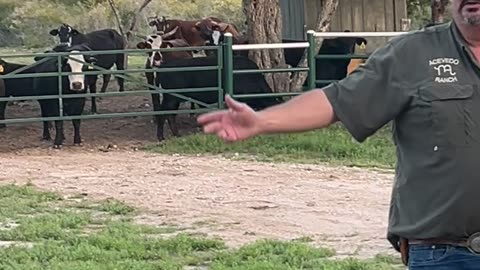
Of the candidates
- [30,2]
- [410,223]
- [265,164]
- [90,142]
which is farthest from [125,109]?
[30,2]

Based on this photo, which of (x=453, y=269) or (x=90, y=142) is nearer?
(x=453, y=269)

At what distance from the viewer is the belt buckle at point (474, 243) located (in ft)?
10.6

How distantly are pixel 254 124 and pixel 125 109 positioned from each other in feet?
50.5

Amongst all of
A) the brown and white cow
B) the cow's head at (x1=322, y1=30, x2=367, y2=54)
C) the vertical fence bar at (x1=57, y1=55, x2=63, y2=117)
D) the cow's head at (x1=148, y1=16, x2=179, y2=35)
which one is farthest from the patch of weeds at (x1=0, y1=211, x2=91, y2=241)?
the cow's head at (x1=148, y1=16, x2=179, y2=35)

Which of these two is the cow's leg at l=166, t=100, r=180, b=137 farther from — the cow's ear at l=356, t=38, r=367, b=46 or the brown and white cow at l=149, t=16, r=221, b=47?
the brown and white cow at l=149, t=16, r=221, b=47

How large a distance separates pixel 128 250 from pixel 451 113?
468 centimetres

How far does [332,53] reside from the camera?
59.8ft

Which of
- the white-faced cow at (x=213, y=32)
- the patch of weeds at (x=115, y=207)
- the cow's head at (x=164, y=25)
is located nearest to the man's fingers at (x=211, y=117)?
the patch of weeds at (x=115, y=207)

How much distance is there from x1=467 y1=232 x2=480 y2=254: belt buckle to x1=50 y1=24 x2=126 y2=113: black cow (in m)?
14.1

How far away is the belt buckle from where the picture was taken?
3.24 m

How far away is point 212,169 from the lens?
40.2 feet

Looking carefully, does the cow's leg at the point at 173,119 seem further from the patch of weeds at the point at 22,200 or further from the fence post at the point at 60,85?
the patch of weeds at the point at 22,200

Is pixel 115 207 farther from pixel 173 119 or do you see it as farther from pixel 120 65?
pixel 120 65

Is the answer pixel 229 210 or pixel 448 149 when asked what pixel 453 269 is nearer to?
pixel 448 149
